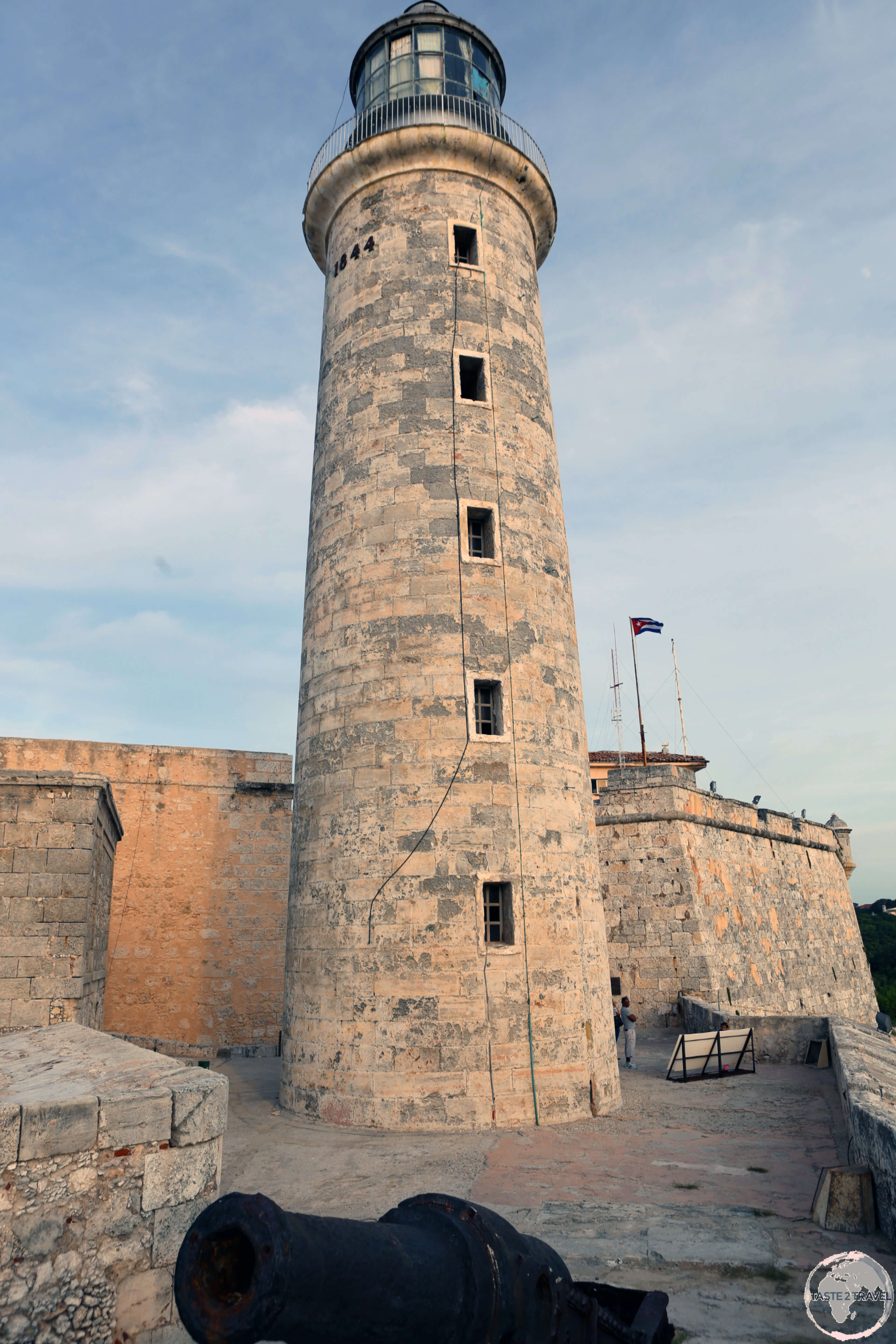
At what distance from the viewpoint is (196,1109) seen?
193 inches

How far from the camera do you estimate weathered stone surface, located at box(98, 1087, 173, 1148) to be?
460 cm

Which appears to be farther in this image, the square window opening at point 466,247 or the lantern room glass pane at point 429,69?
the lantern room glass pane at point 429,69

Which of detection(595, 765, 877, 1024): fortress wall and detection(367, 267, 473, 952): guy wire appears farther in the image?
detection(595, 765, 877, 1024): fortress wall

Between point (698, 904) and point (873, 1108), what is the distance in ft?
43.3

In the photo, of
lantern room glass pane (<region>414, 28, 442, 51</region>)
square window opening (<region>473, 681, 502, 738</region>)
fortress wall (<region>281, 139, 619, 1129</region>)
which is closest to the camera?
fortress wall (<region>281, 139, 619, 1129</region>)

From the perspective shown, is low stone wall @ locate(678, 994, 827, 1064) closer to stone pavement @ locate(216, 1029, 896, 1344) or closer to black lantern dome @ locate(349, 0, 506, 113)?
stone pavement @ locate(216, 1029, 896, 1344)

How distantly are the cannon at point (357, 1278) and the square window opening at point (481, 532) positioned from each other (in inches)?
400

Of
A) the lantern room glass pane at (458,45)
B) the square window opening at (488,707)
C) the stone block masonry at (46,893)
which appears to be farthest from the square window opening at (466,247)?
the stone block masonry at (46,893)

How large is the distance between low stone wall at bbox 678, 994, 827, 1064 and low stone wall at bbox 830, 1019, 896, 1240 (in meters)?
1.69

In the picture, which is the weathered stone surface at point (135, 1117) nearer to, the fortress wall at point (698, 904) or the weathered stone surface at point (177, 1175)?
the weathered stone surface at point (177, 1175)

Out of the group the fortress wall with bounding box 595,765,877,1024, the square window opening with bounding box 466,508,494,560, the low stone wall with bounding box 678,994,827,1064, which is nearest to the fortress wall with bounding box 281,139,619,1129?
the square window opening with bounding box 466,508,494,560

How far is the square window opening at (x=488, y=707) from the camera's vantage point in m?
11.9

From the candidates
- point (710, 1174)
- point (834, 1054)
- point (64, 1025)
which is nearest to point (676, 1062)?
point (834, 1054)

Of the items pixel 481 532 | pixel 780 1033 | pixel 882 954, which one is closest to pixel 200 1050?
pixel 780 1033
